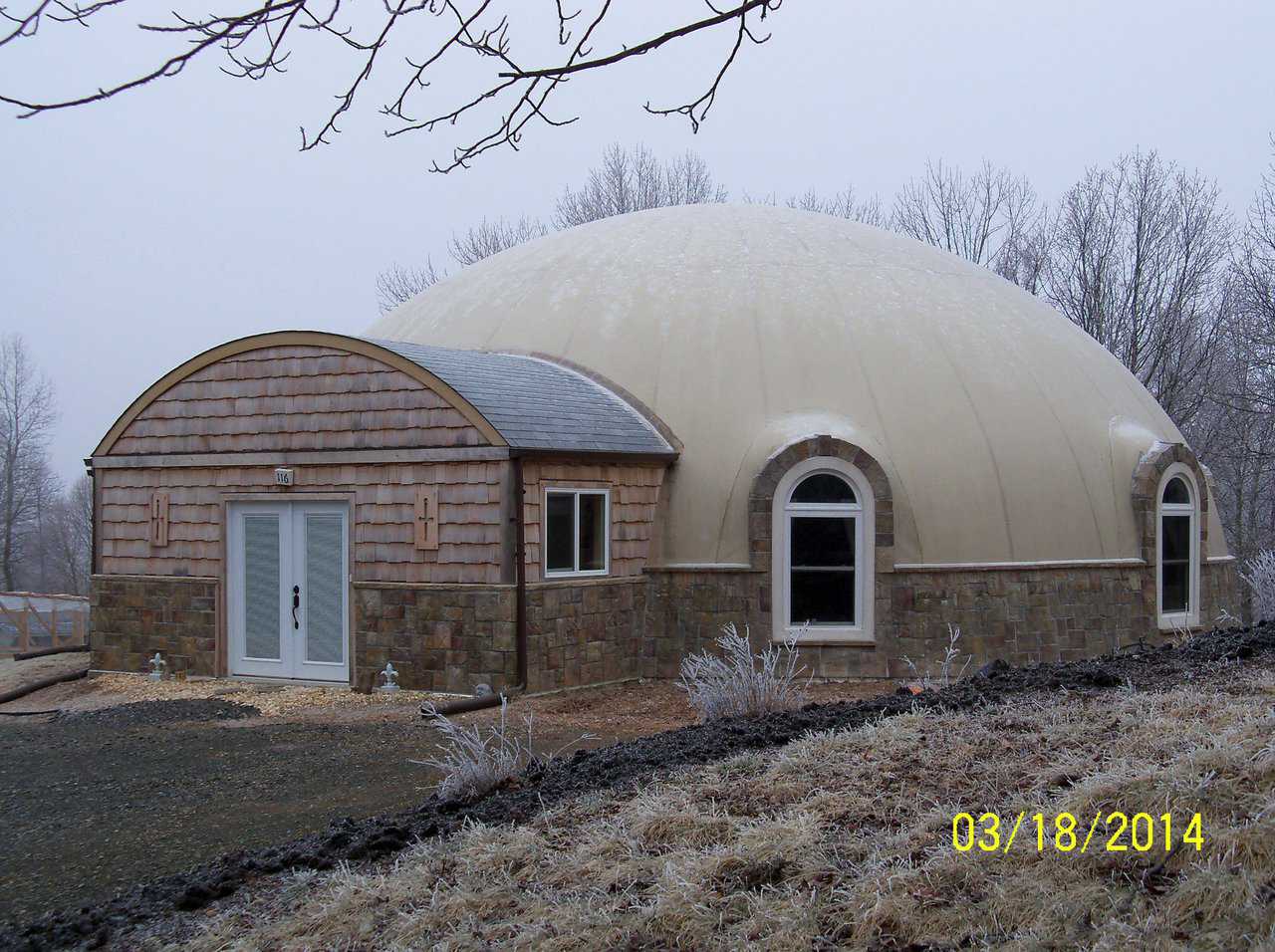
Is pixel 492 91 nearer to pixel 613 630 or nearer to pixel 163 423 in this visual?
pixel 613 630

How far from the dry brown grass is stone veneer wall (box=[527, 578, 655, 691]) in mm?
6311

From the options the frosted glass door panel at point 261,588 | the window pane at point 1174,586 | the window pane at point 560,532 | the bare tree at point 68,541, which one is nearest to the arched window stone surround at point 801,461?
the window pane at point 560,532

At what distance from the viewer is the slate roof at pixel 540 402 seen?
41.3ft

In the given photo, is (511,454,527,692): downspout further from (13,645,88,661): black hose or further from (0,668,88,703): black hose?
(13,645,88,661): black hose

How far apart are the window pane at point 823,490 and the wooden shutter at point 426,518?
154 inches

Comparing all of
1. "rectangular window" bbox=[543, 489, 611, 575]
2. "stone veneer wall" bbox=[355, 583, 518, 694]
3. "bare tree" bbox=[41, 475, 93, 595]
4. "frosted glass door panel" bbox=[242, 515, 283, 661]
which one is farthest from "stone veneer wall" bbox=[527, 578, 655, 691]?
"bare tree" bbox=[41, 475, 93, 595]

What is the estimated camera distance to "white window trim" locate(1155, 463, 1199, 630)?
1521 cm

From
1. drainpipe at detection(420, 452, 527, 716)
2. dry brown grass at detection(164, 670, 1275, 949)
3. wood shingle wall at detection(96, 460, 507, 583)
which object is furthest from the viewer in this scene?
wood shingle wall at detection(96, 460, 507, 583)

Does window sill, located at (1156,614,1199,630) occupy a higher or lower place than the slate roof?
lower

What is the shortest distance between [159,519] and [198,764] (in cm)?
551

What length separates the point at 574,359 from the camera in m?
15.2

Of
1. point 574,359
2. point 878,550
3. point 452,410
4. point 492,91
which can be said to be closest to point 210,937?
point 492,91

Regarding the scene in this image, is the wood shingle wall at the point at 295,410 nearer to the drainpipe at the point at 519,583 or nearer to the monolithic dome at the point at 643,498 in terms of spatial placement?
the monolithic dome at the point at 643,498

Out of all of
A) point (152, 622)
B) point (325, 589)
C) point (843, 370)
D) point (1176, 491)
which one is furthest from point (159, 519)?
point (1176, 491)
